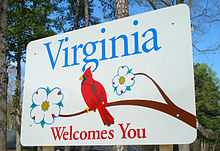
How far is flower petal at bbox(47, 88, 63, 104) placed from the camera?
3978 millimetres

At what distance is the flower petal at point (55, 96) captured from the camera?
3.98m

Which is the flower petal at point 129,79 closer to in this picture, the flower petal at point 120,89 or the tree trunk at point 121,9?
the flower petal at point 120,89

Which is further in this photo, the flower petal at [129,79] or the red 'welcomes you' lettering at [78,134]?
the red 'welcomes you' lettering at [78,134]

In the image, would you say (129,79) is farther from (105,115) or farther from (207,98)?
(207,98)

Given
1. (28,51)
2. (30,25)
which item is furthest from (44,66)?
(30,25)

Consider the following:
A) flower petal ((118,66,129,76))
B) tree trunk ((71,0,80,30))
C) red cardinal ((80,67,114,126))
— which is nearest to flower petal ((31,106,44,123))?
red cardinal ((80,67,114,126))

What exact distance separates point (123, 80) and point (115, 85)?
103mm

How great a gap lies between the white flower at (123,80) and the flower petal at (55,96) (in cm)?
70

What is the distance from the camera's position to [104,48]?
148 inches

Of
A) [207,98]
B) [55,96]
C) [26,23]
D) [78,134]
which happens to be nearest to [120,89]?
[78,134]

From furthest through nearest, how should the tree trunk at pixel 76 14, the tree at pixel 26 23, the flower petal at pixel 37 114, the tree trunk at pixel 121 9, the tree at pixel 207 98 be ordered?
the tree at pixel 207 98, the tree trunk at pixel 76 14, the tree at pixel 26 23, the tree trunk at pixel 121 9, the flower petal at pixel 37 114

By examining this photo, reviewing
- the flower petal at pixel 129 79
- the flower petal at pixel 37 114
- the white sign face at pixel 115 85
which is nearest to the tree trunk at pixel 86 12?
the white sign face at pixel 115 85

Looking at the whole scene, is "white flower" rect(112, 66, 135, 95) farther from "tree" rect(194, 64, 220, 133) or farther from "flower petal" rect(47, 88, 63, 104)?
"tree" rect(194, 64, 220, 133)

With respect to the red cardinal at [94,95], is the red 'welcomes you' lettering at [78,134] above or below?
below
